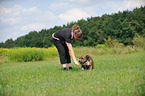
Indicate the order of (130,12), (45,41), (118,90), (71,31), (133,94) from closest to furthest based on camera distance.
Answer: (133,94), (118,90), (71,31), (130,12), (45,41)

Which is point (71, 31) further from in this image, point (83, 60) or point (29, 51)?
point (29, 51)

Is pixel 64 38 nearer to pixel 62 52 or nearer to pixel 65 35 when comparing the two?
pixel 65 35

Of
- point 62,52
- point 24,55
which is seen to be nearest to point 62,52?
point 62,52

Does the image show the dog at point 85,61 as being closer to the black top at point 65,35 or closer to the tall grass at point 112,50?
the black top at point 65,35

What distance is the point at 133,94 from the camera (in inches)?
94.6

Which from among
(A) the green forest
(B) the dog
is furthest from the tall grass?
(B) the dog

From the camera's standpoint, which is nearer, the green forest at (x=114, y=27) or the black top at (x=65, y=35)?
the black top at (x=65, y=35)

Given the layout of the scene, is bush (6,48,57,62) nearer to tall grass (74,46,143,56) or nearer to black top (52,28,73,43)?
tall grass (74,46,143,56)

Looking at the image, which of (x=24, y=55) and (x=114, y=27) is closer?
(x=24, y=55)

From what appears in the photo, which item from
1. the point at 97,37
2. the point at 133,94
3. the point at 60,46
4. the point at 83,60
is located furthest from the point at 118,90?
the point at 97,37

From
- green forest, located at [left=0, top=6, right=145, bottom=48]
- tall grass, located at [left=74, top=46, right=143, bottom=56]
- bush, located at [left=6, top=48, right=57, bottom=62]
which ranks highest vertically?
green forest, located at [left=0, top=6, right=145, bottom=48]

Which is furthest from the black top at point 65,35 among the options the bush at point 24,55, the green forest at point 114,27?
the green forest at point 114,27

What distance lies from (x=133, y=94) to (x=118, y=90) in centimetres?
28

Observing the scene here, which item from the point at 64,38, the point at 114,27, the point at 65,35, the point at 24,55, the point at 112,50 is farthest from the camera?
the point at 114,27
